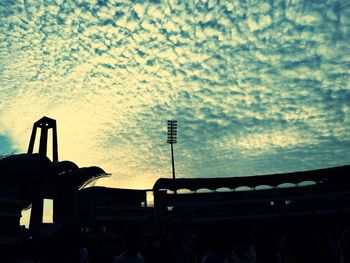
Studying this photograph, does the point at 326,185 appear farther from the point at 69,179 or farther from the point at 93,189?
the point at 69,179

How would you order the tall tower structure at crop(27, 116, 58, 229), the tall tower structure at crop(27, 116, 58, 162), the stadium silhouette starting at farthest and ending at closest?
the tall tower structure at crop(27, 116, 58, 162) → the tall tower structure at crop(27, 116, 58, 229) → the stadium silhouette

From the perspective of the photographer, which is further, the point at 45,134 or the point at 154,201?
the point at 45,134

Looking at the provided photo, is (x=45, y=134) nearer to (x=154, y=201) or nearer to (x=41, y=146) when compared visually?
(x=41, y=146)

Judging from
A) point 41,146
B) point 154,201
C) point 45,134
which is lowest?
point 154,201

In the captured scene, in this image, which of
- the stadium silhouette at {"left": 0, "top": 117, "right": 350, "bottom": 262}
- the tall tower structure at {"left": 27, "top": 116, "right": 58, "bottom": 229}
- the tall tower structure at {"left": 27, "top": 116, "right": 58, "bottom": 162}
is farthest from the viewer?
the tall tower structure at {"left": 27, "top": 116, "right": 58, "bottom": 162}

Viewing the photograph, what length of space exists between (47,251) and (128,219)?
54.4m

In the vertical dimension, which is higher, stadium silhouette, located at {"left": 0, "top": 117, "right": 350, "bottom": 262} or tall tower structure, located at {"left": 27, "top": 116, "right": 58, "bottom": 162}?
tall tower structure, located at {"left": 27, "top": 116, "right": 58, "bottom": 162}

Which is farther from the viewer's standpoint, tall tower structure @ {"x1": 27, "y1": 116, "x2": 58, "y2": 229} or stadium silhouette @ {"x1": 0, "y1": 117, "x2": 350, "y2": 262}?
tall tower structure @ {"x1": 27, "y1": 116, "x2": 58, "y2": 229}

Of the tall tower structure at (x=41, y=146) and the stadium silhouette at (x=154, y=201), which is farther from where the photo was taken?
the tall tower structure at (x=41, y=146)

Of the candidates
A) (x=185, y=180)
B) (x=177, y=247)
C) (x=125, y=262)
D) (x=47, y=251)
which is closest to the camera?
(x=47, y=251)

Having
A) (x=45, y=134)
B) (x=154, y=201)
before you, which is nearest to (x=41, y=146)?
(x=45, y=134)

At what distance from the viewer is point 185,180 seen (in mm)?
60719

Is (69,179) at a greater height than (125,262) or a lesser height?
greater

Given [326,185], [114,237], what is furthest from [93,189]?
[326,185]
